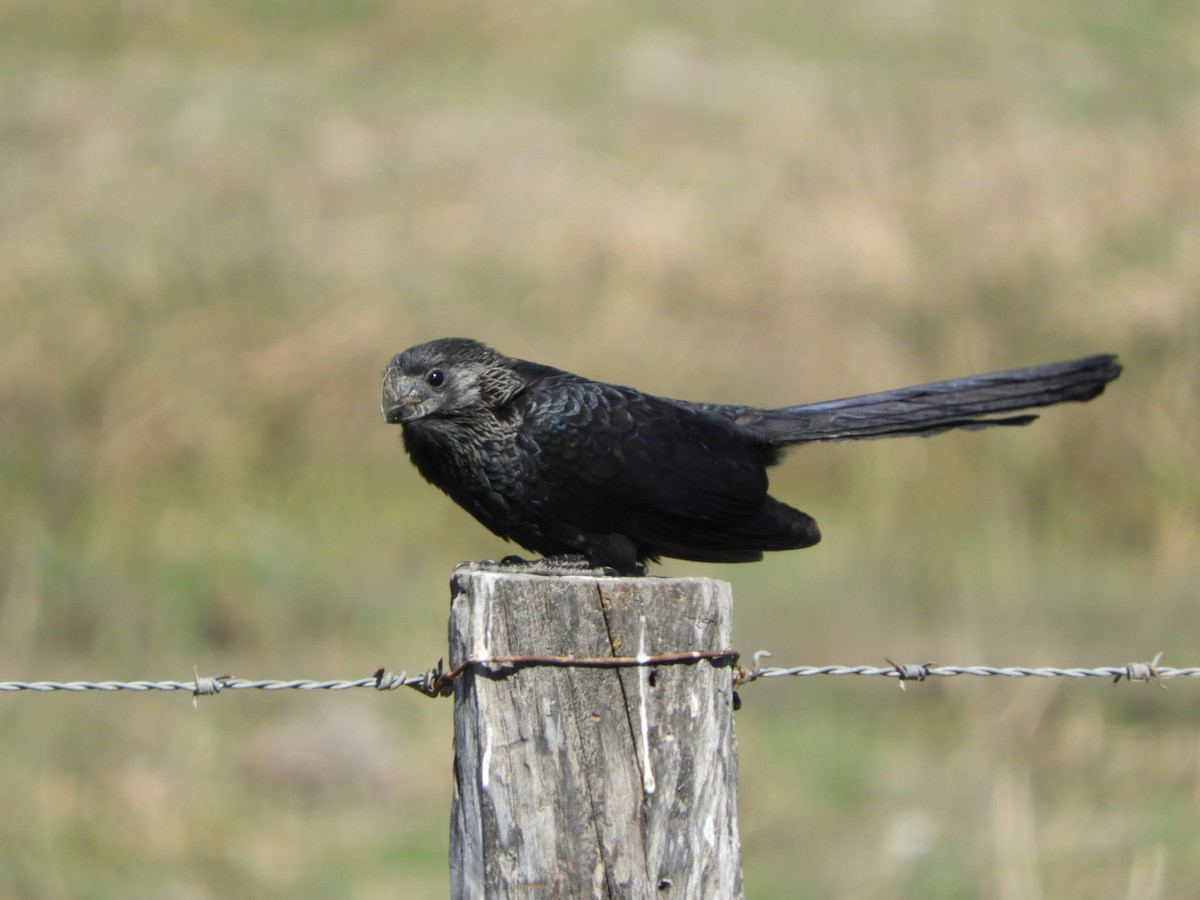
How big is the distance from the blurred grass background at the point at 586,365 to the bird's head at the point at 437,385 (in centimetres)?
260

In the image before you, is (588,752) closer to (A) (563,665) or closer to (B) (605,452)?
(A) (563,665)

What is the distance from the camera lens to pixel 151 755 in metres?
7.36

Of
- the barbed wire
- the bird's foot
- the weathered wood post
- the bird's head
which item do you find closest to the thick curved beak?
the bird's head

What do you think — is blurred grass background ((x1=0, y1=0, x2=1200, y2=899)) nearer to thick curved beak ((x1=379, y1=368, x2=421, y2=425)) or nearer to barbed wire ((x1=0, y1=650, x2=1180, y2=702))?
barbed wire ((x1=0, y1=650, x2=1180, y2=702))

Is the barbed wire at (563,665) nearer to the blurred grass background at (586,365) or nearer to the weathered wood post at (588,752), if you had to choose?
the weathered wood post at (588,752)

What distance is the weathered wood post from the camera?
2.64 metres

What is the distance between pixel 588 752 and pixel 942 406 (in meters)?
2.09

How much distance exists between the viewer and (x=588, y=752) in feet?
8.73

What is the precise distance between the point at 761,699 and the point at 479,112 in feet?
33.5

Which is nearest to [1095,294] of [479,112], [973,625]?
[973,625]

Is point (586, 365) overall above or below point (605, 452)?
above

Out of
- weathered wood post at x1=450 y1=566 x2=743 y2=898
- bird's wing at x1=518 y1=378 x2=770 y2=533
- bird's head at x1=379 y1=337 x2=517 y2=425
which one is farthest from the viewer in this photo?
bird's head at x1=379 y1=337 x2=517 y2=425

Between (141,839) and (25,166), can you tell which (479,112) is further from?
(141,839)

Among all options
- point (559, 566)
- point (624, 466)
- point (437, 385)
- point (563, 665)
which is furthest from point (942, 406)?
point (563, 665)
